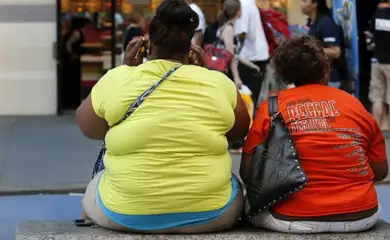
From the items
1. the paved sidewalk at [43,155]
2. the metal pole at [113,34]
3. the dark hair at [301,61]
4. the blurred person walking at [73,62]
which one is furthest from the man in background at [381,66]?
the dark hair at [301,61]

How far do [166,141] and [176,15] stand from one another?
603mm

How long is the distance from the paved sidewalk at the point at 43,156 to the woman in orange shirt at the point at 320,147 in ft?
11.8

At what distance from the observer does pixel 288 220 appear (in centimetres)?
382

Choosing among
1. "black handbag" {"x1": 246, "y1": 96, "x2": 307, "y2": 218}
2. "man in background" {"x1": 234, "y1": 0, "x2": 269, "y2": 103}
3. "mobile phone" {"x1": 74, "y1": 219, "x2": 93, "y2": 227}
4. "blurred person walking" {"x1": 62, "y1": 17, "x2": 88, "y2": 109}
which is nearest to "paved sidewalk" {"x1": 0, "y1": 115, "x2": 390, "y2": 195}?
"blurred person walking" {"x1": 62, "y1": 17, "x2": 88, "y2": 109}

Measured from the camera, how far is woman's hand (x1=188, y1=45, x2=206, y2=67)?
13.4 ft

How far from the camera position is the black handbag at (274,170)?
12.3 ft

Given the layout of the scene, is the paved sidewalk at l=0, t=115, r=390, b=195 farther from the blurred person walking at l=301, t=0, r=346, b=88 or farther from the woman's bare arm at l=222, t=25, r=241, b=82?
the blurred person walking at l=301, t=0, r=346, b=88

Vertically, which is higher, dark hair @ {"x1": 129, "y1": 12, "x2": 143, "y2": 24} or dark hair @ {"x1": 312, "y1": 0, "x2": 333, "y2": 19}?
dark hair @ {"x1": 312, "y1": 0, "x2": 333, "y2": 19}

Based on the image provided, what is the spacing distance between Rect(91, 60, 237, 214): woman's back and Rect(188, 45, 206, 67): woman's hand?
28 cm

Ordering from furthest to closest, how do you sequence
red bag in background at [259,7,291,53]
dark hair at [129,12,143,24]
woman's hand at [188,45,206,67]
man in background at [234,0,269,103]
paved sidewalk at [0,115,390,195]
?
dark hair at [129,12,143,24]
red bag in background at [259,7,291,53]
man in background at [234,0,269,103]
paved sidewalk at [0,115,390,195]
woman's hand at [188,45,206,67]

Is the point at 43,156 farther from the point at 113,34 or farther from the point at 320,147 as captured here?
the point at 320,147

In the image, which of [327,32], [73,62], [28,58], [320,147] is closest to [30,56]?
[28,58]

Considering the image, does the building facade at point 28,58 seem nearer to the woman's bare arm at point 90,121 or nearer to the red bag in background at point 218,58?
the red bag in background at point 218,58

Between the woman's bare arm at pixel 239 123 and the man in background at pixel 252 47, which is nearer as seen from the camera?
the woman's bare arm at pixel 239 123
